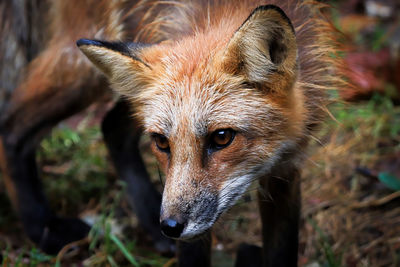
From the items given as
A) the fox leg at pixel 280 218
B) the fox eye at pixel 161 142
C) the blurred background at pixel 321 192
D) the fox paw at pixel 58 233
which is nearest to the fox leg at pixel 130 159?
the blurred background at pixel 321 192

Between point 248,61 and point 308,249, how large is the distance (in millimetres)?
1751

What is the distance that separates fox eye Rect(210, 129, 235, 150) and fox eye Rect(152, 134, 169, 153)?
0.26 metres

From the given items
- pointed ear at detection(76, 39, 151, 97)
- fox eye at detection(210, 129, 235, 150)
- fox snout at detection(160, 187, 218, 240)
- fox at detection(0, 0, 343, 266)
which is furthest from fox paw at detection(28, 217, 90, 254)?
fox eye at detection(210, 129, 235, 150)

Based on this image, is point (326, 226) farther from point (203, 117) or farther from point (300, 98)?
point (203, 117)

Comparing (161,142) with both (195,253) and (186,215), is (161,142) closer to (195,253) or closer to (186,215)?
(186,215)

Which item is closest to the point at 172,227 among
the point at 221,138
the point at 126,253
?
the point at 221,138

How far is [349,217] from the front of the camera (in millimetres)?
3514

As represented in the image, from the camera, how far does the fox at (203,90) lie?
211 cm

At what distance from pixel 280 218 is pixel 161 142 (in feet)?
2.91

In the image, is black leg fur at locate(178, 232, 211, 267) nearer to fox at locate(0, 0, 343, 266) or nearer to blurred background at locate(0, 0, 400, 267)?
fox at locate(0, 0, 343, 266)

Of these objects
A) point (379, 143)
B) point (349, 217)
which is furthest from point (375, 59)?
point (349, 217)

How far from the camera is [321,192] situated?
390 centimetres

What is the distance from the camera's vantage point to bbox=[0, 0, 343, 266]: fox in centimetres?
211

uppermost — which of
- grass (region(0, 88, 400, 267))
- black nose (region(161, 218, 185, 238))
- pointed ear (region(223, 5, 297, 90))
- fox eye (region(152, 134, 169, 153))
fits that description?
pointed ear (region(223, 5, 297, 90))
